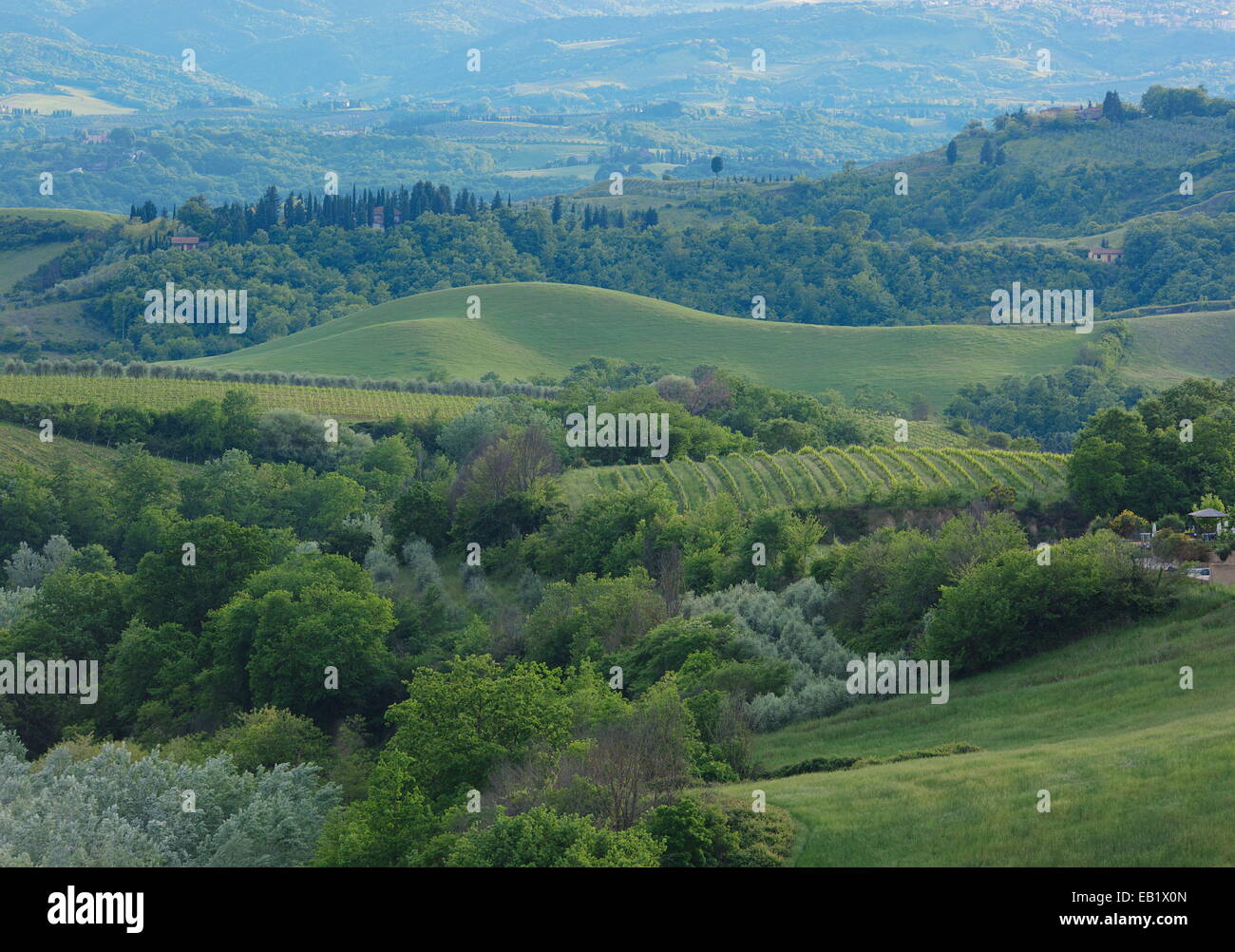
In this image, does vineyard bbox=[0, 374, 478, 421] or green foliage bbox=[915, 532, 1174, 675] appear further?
vineyard bbox=[0, 374, 478, 421]

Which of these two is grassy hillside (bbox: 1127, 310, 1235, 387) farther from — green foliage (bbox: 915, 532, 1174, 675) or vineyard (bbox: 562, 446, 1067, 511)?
green foliage (bbox: 915, 532, 1174, 675)

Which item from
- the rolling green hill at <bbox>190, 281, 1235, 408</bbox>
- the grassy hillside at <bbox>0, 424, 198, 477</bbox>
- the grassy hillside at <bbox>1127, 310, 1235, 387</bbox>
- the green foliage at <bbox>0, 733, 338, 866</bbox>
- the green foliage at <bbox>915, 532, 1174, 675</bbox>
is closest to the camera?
the green foliage at <bbox>0, 733, 338, 866</bbox>

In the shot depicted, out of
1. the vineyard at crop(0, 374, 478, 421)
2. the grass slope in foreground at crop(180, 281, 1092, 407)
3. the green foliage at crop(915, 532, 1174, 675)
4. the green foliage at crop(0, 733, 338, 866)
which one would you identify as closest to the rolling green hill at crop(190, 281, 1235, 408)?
the grass slope in foreground at crop(180, 281, 1092, 407)

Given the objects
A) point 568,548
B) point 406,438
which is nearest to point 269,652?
point 568,548

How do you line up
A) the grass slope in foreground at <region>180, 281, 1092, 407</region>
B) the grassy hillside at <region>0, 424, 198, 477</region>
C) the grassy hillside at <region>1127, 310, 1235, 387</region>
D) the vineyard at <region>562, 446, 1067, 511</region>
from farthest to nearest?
the grassy hillside at <region>1127, 310, 1235, 387</region> → the grass slope in foreground at <region>180, 281, 1092, 407</region> → the grassy hillside at <region>0, 424, 198, 477</region> → the vineyard at <region>562, 446, 1067, 511</region>

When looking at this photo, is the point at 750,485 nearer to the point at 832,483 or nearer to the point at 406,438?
the point at 832,483

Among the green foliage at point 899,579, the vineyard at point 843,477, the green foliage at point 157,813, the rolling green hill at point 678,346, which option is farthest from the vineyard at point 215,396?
the green foliage at point 157,813
